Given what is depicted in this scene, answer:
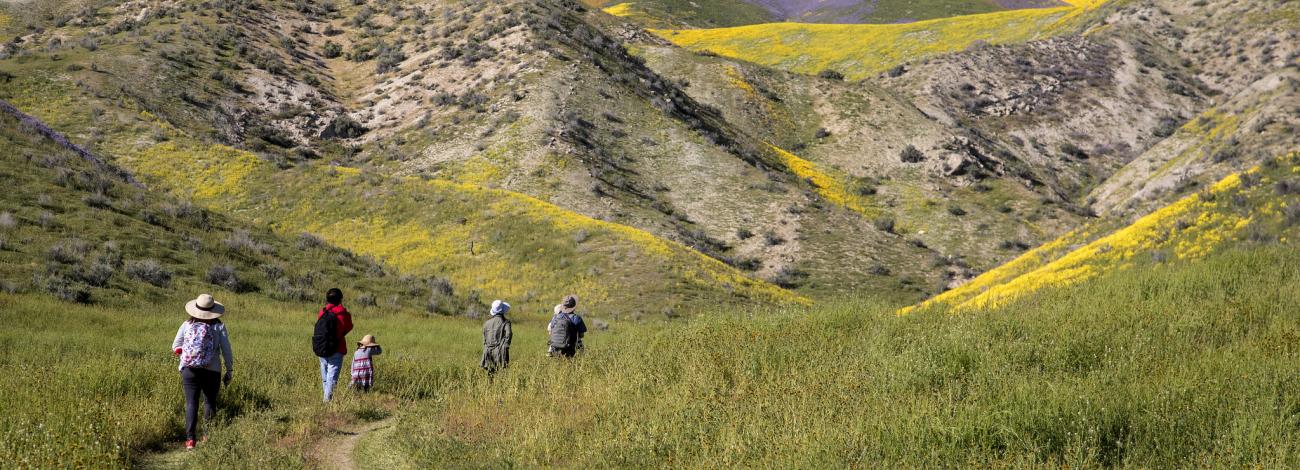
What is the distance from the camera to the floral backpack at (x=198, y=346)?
8398mm

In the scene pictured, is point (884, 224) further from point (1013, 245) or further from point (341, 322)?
point (341, 322)

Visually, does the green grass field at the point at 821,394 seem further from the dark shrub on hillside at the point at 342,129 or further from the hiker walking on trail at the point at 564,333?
the dark shrub on hillside at the point at 342,129

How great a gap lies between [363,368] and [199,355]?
3.17 m

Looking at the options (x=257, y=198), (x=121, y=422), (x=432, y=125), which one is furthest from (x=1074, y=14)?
(x=121, y=422)

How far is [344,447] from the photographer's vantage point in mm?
8656

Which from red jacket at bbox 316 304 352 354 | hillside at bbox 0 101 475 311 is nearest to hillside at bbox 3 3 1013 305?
hillside at bbox 0 101 475 311

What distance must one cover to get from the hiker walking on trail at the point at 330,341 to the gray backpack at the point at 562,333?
3.15 meters

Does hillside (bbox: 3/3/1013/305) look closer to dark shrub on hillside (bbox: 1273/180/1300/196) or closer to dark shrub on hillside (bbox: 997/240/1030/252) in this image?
dark shrub on hillside (bbox: 997/240/1030/252)

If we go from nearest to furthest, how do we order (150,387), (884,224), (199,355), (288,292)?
(199,355)
(150,387)
(288,292)
(884,224)

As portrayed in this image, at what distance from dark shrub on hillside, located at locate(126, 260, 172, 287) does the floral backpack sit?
1149 centimetres

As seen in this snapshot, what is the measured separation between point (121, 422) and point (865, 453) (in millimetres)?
7215

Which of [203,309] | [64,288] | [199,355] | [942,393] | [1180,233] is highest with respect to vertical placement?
[942,393]

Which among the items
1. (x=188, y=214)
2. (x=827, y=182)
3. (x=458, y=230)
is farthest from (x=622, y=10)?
(x=188, y=214)

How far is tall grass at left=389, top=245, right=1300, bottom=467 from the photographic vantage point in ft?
18.4
